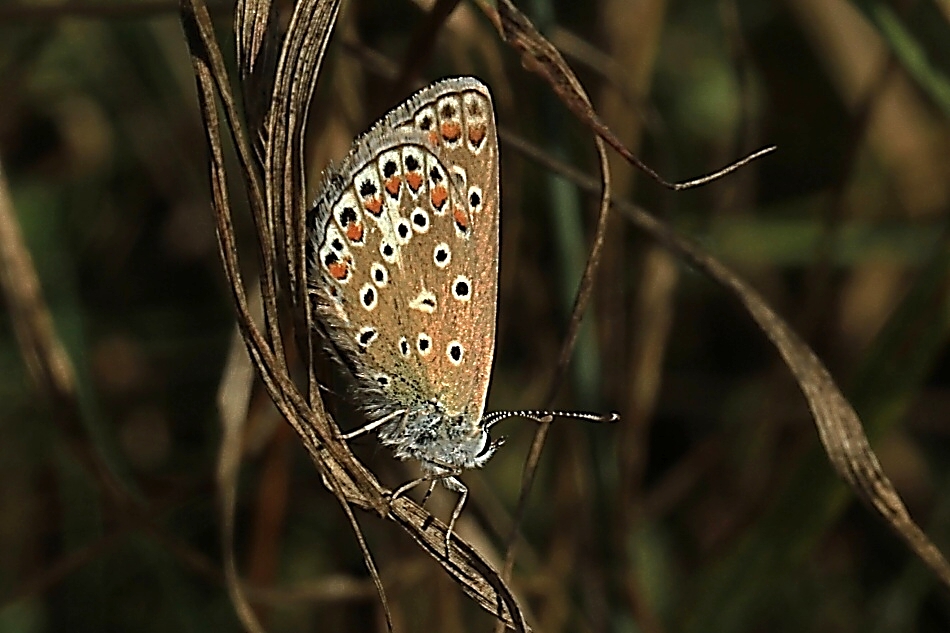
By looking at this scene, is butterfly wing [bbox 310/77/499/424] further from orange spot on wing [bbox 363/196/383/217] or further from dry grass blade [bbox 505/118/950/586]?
dry grass blade [bbox 505/118/950/586]

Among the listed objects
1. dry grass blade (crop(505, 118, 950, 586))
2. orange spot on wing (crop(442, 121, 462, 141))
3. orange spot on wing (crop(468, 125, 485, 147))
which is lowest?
dry grass blade (crop(505, 118, 950, 586))

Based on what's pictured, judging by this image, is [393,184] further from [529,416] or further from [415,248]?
[529,416]

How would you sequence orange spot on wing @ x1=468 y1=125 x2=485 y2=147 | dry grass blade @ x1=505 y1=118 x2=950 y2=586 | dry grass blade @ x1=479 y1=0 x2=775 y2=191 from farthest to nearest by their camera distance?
orange spot on wing @ x1=468 y1=125 x2=485 y2=147
dry grass blade @ x1=505 y1=118 x2=950 y2=586
dry grass blade @ x1=479 y1=0 x2=775 y2=191

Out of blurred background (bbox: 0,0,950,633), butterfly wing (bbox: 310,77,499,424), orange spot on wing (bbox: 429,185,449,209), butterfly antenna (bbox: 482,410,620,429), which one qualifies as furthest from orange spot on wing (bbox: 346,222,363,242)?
butterfly antenna (bbox: 482,410,620,429)

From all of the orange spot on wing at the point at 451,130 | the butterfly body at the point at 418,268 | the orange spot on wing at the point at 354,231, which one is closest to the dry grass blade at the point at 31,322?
the butterfly body at the point at 418,268

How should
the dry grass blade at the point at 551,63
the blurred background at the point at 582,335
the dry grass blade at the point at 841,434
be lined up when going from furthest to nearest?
the blurred background at the point at 582,335, the dry grass blade at the point at 841,434, the dry grass blade at the point at 551,63

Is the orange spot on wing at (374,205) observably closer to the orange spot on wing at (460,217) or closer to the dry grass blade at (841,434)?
the orange spot on wing at (460,217)

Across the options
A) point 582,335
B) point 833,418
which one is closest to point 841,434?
point 833,418
